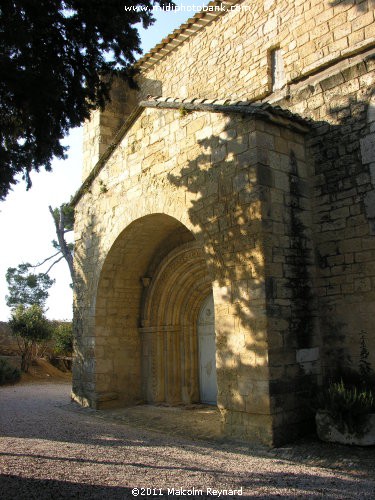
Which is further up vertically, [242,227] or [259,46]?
[259,46]

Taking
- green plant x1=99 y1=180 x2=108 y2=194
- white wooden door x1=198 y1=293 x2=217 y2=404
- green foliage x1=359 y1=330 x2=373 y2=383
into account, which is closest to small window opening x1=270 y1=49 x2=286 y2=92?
green plant x1=99 y1=180 x2=108 y2=194

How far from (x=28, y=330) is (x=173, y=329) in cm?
758

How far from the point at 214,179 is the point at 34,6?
290cm

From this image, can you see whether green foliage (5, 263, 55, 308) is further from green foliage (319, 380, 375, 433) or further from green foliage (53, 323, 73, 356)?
green foliage (319, 380, 375, 433)

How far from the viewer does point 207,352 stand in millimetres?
8375

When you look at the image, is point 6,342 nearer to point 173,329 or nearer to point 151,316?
point 151,316

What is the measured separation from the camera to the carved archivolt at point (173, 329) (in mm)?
8398

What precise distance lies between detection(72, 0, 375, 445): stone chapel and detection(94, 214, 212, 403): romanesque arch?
28 mm

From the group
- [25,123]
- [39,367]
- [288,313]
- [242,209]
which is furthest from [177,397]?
[39,367]

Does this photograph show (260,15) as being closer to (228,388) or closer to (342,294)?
(342,294)

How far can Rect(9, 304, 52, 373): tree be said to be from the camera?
14422mm

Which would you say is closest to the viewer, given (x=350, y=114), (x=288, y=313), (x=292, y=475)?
(x=292, y=475)

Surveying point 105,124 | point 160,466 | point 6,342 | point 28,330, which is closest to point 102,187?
point 105,124

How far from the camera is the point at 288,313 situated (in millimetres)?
5391
